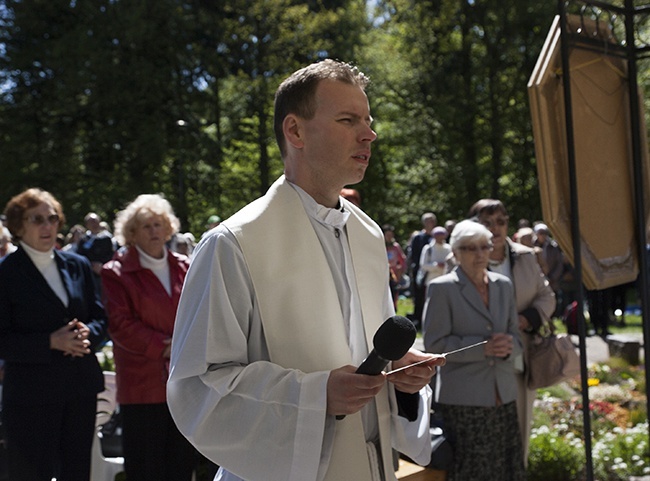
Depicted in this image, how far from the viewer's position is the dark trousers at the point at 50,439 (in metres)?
4.79

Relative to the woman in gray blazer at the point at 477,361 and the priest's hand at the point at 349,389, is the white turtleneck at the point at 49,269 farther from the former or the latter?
the priest's hand at the point at 349,389

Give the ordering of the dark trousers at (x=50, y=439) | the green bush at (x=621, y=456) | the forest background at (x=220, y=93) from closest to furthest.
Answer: the dark trousers at (x=50, y=439), the green bush at (x=621, y=456), the forest background at (x=220, y=93)

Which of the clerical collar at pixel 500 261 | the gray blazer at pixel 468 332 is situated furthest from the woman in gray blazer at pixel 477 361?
the clerical collar at pixel 500 261

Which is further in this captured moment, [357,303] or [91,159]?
[91,159]

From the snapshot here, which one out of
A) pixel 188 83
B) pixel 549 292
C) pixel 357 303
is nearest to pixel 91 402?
pixel 357 303

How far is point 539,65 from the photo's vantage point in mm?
3916

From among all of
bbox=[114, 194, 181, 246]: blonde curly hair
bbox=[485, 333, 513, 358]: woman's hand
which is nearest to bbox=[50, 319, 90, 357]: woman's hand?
bbox=[114, 194, 181, 246]: blonde curly hair

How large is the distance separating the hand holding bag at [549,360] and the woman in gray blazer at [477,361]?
43cm

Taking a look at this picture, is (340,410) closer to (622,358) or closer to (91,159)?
(622,358)

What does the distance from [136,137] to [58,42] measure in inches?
152

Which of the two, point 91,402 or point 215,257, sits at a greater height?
point 215,257

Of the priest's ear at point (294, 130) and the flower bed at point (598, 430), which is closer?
the priest's ear at point (294, 130)

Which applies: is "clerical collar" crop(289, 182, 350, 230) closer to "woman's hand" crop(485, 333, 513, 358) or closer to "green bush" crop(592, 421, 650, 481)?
"woman's hand" crop(485, 333, 513, 358)

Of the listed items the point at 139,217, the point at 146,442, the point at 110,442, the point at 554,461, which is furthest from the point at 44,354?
the point at 554,461
